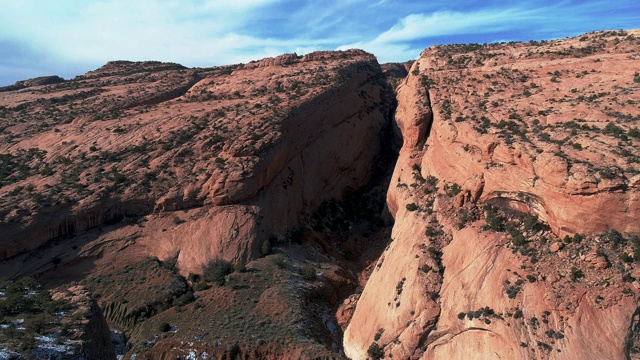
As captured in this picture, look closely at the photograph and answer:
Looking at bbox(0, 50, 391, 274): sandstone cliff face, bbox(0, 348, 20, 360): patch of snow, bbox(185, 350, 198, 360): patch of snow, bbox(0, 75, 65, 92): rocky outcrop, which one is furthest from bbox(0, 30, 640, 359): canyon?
bbox(0, 75, 65, 92): rocky outcrop

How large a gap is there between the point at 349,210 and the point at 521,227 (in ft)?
67.6

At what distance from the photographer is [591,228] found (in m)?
17.9

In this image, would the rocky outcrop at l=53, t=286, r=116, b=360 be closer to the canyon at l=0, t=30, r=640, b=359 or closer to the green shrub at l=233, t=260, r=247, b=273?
the canyon at l=0, t=30, r=640, b=359

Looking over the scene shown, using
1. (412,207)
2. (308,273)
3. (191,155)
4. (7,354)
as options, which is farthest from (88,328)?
(191,155)

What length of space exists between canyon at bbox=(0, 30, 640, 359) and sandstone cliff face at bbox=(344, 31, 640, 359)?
0.09 meters

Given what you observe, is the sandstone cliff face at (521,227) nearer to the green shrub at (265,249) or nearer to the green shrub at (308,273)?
the green shrub at (308,273)

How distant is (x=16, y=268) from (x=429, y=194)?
2648 centimetres

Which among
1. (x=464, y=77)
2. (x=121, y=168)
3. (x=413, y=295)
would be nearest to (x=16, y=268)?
(x=121, y=168)

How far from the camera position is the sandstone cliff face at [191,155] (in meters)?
30.1

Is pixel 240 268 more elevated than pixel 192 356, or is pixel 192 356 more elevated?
pixel 240 268

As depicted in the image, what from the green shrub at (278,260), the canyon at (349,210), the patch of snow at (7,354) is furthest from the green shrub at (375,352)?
the patch of snow at (7,354)

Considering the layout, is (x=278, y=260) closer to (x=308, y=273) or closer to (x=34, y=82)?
(x=308, y=273)

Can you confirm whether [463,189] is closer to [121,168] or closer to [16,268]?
[121,168]

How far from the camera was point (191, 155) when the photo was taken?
3491 cm
